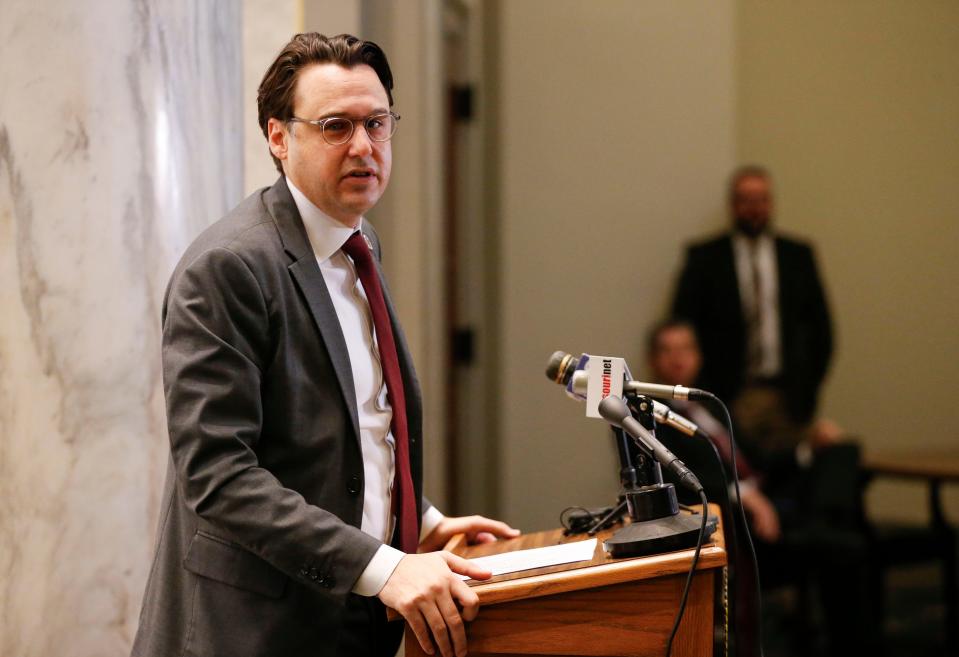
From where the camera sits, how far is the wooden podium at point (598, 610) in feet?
4.48

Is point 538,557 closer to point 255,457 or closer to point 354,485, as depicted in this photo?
point 354,485

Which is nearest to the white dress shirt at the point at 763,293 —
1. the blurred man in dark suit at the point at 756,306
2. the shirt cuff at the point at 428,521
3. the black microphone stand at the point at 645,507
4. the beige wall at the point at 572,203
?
the blurred man in dark suit at the point at 756,306

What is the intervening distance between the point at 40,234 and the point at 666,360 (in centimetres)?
283

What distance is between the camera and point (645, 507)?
4.97ft

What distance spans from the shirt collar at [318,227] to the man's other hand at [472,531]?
1.62ft

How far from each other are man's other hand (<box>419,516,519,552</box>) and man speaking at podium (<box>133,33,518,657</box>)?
0.25ft

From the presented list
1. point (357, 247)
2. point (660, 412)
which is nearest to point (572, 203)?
point (357, 247)

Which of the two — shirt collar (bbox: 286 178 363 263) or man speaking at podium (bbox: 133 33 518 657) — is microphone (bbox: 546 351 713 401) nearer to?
man speaking at podium (bbox: 133 33 518 657)

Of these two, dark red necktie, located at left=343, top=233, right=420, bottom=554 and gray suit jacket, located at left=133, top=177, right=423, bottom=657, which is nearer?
gray suit jacket, located at left=133, top=177, right=423, bottom=657

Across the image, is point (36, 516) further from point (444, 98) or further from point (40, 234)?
point (444, 98)

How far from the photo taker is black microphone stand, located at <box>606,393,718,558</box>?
1.41 metres

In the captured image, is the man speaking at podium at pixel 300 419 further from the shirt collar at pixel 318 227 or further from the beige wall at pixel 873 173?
the beige wall at pixel 873 173

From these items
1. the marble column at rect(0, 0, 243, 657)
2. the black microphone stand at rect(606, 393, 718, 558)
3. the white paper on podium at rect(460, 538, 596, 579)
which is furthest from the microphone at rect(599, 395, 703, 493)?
the marble column at rect(0, 0, 243, 657)

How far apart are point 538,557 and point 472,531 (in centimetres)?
32
